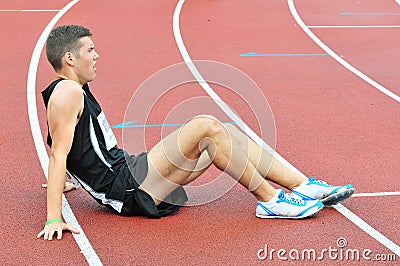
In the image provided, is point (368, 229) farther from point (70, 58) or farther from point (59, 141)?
point (70, 58)

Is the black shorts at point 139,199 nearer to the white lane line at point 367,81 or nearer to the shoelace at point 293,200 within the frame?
the shoelace at point 293,200

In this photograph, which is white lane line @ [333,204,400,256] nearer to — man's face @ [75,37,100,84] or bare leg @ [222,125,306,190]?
bare leg @ [222,125,306,190]

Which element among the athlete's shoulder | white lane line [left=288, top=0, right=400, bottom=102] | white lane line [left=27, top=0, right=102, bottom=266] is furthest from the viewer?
white lane line [left=288, top=0, right=400, bottom=102]

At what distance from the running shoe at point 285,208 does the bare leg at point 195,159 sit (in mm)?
45

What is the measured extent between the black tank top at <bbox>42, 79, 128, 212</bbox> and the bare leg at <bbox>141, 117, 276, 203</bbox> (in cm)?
20

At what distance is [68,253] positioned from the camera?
453 cm

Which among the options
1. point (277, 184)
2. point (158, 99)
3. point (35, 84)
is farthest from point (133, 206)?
point (35, 84)

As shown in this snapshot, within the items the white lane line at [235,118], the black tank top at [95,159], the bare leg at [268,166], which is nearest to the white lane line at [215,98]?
the white lane line at [235,118]

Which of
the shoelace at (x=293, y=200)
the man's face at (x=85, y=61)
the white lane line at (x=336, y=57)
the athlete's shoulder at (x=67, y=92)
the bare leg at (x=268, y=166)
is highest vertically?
the man's face at (x=85, y=61)

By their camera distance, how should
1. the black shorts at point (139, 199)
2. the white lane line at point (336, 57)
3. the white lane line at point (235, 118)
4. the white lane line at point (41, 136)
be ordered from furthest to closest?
1. the white lane line at point (336, 57)
2. the black shorts at point (139, 199)
3. the white lane line at point (235, 118)
4. the white lane line at point (41, 136)

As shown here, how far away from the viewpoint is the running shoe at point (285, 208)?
5016 millimetres

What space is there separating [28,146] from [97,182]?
185 cm

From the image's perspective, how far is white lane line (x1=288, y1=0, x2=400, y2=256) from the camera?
473 centimetres

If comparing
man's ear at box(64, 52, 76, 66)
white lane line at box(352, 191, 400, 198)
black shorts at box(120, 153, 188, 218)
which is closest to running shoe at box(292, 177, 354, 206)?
white lane line at box(352, 191, 400, 198)
